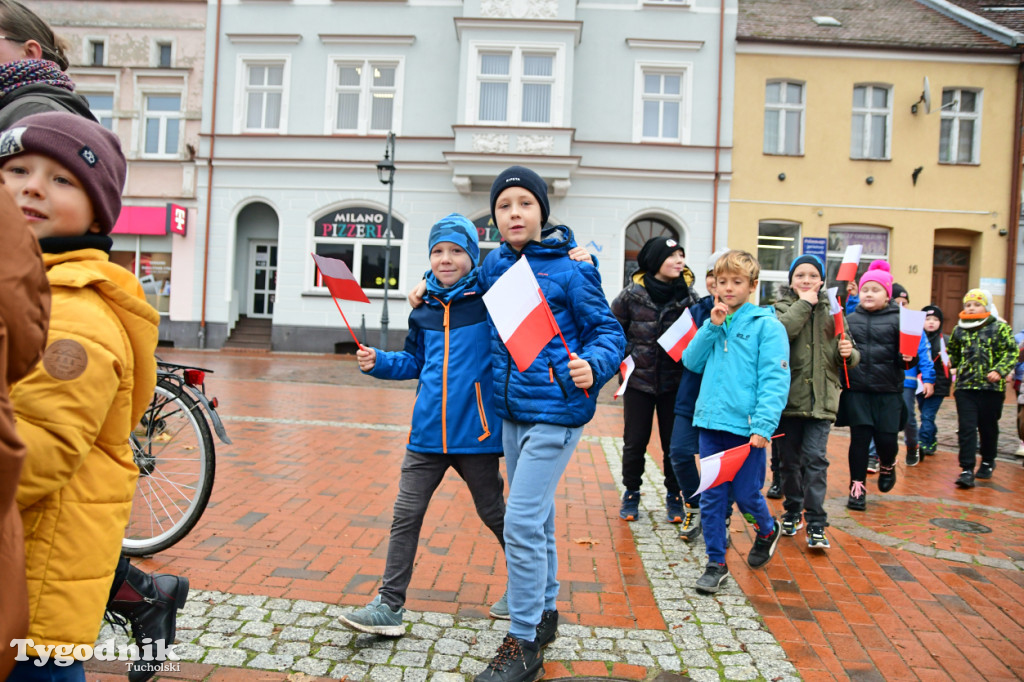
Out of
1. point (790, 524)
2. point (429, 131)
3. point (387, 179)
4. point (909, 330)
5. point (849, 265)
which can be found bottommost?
point (790, 524)

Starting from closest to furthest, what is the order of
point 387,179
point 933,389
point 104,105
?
1. point 933,389
2. point 387,179
3. point 104,105

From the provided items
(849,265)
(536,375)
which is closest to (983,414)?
(849,265)

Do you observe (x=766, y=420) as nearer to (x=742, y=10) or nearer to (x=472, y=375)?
(x=472, y=375)

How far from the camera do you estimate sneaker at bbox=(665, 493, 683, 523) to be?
4.68 m

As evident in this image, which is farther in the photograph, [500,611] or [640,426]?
[640,426]

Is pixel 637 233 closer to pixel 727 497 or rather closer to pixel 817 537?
pixel 817 537

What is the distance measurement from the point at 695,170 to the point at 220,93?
13128mm

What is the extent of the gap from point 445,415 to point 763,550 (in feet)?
6.78

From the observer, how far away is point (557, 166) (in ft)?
56.4

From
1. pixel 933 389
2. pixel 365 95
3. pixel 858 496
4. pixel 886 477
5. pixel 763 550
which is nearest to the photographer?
pixel 763 550

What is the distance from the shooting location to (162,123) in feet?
64.5

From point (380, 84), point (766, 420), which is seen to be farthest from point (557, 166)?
point (766, 420)

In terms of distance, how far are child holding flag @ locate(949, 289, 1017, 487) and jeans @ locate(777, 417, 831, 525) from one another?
2.95 meters

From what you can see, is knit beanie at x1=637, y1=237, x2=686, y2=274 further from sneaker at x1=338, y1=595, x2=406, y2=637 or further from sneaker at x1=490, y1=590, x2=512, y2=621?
sneaker at x1=338, y1=595, x2=406, y2=637
